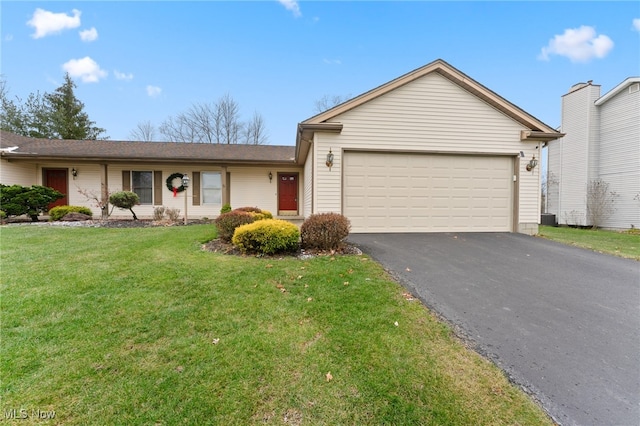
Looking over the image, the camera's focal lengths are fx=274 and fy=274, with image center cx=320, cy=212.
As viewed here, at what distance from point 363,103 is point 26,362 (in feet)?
26.7

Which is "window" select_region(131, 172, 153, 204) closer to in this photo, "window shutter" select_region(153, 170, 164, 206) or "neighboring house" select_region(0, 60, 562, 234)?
"window shutter" select_region(153, 170, 164, 206)

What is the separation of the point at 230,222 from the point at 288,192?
774 centimetres

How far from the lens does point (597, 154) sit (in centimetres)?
1440

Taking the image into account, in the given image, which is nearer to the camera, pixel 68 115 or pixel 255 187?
pixel 255 187

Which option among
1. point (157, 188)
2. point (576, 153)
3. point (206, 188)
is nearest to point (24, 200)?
point (157, 188)

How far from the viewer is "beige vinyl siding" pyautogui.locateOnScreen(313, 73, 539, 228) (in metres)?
7.84

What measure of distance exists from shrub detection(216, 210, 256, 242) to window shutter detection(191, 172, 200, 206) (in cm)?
756

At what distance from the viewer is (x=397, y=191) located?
8172 mm

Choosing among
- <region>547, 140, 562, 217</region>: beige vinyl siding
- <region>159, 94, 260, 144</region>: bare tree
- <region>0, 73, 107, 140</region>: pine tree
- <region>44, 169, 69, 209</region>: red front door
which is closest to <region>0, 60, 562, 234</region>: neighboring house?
<region>547, 140, 562, 217</region>: beige vinyl siding

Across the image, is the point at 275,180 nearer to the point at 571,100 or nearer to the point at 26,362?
the point at 26,362

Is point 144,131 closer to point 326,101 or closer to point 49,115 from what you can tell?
point 49,115

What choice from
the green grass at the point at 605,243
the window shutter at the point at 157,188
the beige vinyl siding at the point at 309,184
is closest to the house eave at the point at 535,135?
the green grass at the point at 605,243

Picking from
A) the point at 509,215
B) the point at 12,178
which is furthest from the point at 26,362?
the point at 12,178

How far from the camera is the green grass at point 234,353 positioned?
1.92 metres
